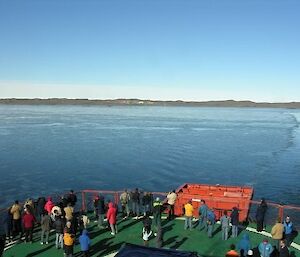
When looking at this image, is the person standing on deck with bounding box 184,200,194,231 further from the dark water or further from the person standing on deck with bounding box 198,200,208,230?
the dark water

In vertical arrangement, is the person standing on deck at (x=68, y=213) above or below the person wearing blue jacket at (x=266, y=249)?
above

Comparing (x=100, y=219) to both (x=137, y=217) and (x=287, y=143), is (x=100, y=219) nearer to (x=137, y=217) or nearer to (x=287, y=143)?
(x=137, y=217)

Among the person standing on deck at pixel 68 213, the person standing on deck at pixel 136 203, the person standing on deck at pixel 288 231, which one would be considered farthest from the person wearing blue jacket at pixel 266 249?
the person standing on deck at pixel 68 213

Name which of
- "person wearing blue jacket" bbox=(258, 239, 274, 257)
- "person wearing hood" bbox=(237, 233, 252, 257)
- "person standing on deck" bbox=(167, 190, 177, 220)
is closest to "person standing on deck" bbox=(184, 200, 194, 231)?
"person standing on deck" bbox=(167, 190, 177, 220)

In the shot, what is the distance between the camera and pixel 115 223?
1681 centimetres

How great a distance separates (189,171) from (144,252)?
39484 millimetres

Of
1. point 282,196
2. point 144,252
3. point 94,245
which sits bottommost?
point 282,196

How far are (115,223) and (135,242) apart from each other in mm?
1288

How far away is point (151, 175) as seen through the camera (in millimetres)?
45500

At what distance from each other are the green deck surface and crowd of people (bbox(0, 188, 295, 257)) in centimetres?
28

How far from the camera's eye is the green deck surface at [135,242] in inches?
596

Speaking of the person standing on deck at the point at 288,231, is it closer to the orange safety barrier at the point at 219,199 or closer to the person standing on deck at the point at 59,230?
the orange safety barrier at the point at 219,199

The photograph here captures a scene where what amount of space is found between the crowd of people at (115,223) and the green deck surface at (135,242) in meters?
0.28

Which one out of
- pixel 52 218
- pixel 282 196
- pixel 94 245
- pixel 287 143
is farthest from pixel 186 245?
pixel 287 143
